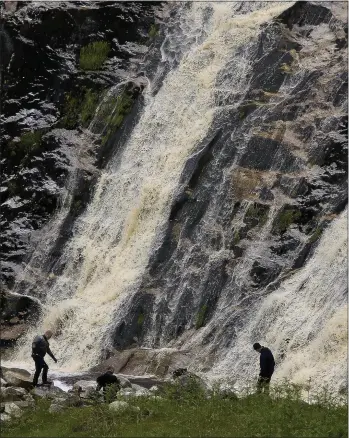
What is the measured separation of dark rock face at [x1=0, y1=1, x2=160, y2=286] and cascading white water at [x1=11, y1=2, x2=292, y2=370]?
975 mm

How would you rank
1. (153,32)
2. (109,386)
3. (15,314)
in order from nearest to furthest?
(109,386)
(15,314)
(153,32)

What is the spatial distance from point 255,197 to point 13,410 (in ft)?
44.8

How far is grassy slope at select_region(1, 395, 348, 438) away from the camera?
1360 cm

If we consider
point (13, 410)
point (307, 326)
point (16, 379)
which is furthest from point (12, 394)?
point (307, 326)

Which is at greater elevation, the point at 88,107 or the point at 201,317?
the point at 88,107

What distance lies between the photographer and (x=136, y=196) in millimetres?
30078

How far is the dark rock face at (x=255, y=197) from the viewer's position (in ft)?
84.1

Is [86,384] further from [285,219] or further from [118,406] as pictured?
[285,219]

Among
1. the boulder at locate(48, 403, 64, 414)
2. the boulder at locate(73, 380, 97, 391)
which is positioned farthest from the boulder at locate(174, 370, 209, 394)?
the boulder at locate(73, 380, 97, 391)

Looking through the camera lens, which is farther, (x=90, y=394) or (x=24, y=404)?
(x=90, y=394)

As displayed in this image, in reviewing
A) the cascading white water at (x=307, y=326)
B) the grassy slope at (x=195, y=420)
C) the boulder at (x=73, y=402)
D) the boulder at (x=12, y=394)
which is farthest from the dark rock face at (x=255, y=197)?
the grassy slope at (x=195, y=420)

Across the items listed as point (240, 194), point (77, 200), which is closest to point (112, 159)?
point (77, 200)

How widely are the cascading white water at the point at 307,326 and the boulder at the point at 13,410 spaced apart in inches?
320

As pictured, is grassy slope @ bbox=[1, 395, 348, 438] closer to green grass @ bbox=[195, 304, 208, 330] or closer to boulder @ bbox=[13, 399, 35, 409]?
boulder @ bbox=[13, 399, 35, 409]
